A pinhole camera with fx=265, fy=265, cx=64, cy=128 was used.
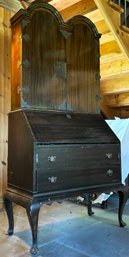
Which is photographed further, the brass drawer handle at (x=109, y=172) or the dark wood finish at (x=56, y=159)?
the brass drawer handle at (x=109, y=172)

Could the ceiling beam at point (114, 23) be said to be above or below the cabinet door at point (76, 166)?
above

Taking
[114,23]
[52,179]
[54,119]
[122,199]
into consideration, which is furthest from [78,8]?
[122,199]

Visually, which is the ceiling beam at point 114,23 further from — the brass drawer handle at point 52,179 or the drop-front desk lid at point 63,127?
the brass drawer handle at point 52,179

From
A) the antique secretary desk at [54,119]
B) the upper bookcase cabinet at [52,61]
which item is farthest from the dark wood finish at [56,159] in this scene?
the upper bookcase cabinet at [52,61]

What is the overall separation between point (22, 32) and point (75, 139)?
0.96 meters

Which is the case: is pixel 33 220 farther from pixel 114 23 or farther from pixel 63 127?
pixel 114 23

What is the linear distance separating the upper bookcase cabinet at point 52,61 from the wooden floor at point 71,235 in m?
1.09

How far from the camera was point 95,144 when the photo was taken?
222cm

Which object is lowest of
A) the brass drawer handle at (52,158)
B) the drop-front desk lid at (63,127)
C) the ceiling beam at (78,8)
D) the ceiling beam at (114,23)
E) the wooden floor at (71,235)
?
the wooden floor at (71,235)

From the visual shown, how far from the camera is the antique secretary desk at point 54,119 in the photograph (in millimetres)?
1954

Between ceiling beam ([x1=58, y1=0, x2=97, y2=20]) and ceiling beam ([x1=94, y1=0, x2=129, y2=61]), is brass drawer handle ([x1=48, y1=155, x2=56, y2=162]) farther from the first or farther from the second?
ceiling beam ([x1=58, y1=0, x2=97, y2=20])

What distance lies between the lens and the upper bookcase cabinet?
217 cm

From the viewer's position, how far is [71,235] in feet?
7.53

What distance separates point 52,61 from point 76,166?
0.94m
